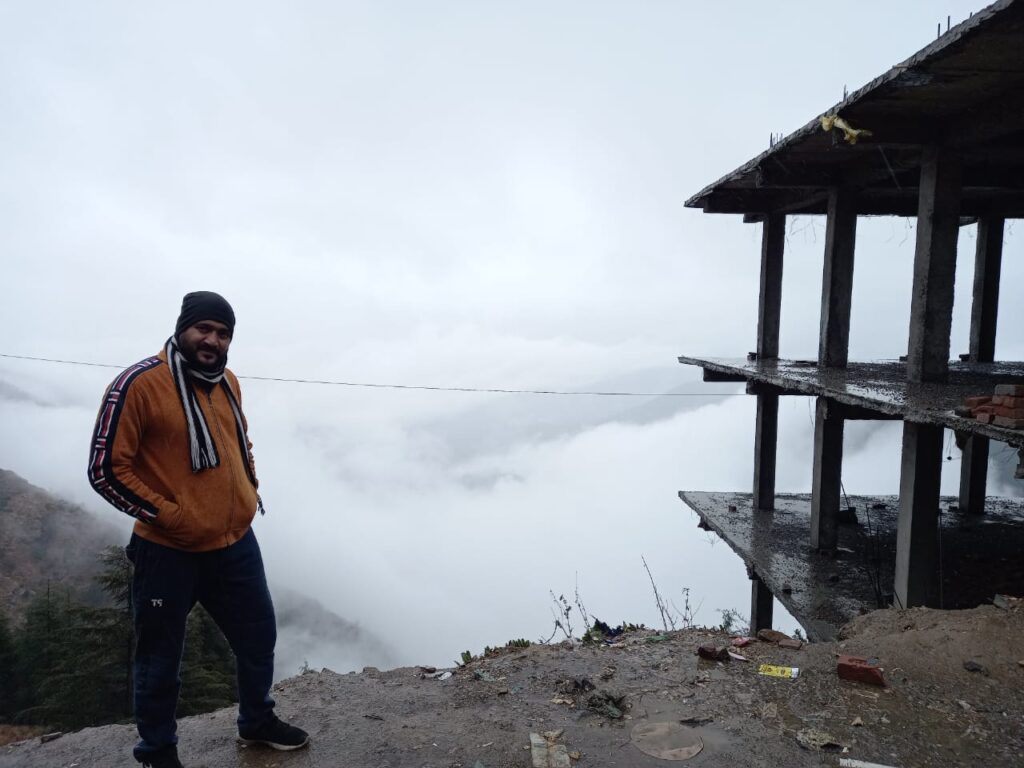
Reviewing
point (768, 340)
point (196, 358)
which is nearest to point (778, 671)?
point (196, 358)

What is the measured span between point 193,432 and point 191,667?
69.2 ft

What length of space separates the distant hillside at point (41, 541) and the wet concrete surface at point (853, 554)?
58.8 meters

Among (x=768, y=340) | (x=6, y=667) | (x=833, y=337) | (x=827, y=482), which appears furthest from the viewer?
(x=6, y=667)

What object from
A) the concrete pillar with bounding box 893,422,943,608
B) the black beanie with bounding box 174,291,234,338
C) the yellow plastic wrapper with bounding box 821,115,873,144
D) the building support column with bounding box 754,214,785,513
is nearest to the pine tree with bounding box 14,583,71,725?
the building support column with bounding box 754,214,785,513

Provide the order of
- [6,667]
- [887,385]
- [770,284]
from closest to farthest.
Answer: [887,385], [770,284], [6,667]

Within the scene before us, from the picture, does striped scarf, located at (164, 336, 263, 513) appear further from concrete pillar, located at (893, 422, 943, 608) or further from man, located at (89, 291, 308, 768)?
concrete pillar, located at (893, 422, 943, 608)

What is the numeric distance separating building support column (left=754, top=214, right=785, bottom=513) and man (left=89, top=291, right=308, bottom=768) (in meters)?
9.21

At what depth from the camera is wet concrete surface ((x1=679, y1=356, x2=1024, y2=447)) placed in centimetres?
471

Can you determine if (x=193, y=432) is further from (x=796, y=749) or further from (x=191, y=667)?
(x=191, y=667)

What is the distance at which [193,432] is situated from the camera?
9.16ft

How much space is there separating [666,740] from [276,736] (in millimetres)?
1845

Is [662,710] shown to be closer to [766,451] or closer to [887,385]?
[887,385]

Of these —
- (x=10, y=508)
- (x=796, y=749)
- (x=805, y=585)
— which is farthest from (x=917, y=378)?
(x=10, y=508)

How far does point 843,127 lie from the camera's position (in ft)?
18.8
